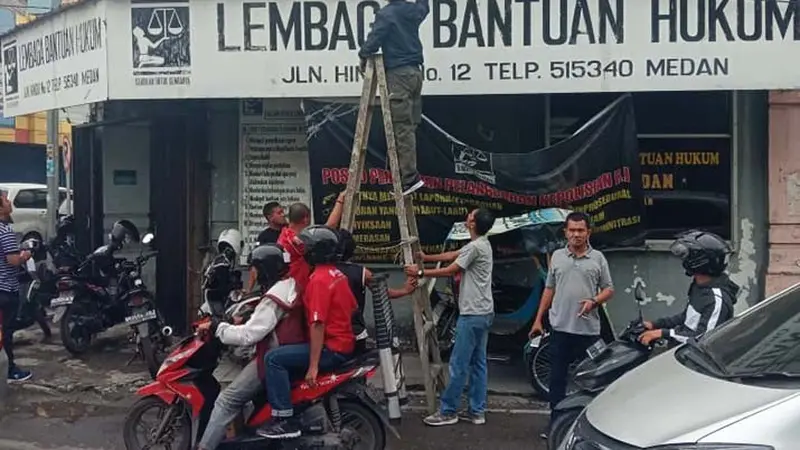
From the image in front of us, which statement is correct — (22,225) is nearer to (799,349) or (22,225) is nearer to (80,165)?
(80,165)

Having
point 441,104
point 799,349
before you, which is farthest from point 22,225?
point 799,349

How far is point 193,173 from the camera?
1032cm

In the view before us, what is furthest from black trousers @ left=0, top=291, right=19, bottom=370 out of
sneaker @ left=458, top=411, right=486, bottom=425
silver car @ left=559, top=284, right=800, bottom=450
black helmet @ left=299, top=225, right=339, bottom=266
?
silver car @ left=559, top=284, right=800, bottom=450

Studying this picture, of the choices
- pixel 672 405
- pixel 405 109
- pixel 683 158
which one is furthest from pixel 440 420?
pixel 683 158

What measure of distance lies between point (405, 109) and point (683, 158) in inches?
144

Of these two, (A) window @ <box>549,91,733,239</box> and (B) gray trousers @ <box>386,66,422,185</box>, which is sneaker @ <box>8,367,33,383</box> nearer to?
(B) gray trousers @ <box>386,66,422,185</box>

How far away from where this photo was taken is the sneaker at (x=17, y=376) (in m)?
8.82

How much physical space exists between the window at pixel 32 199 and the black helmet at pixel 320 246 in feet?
60.2

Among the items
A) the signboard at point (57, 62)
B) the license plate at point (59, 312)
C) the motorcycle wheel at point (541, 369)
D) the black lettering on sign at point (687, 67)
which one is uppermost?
the signboard at point (57, 62)

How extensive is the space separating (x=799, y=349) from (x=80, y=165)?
406 inches

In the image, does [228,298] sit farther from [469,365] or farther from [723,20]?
[723,20]

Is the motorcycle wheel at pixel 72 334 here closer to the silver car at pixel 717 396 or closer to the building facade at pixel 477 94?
the building facade at pixel 477 94

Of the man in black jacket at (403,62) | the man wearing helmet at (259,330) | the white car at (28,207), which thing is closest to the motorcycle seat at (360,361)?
the man wearing helmet at (259,330)

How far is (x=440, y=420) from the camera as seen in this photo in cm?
735
